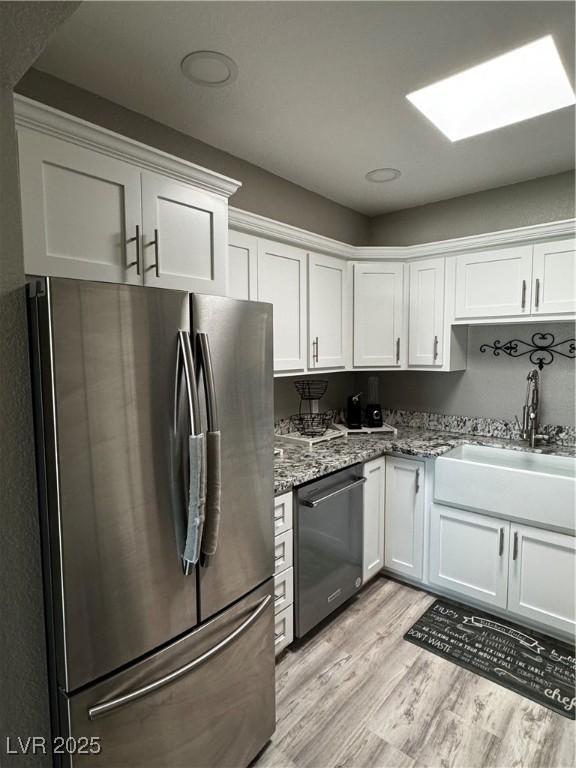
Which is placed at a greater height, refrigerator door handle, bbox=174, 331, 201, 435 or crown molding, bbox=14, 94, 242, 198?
crown molding, bbox=14, 94, 242, 198

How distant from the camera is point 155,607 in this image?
4.00 feet

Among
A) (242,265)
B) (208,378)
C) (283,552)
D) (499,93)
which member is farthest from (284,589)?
(499,93)

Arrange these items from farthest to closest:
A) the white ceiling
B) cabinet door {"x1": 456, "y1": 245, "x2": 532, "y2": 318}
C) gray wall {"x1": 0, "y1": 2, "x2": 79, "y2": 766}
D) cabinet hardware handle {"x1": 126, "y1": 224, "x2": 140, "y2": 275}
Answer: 1. cabinet door {"x1": 456, "y1": 245, "x2": 532, "y2": 318}
2. cabinet hardware handle {"x1": 126, "y1": 224, "x2": 140, "y2": 275}
3. the white ceiling
4. gray wall {"x1": 0, "y1": 2, "x2": 79, "y2": 766}

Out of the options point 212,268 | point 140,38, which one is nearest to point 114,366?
point 212,268

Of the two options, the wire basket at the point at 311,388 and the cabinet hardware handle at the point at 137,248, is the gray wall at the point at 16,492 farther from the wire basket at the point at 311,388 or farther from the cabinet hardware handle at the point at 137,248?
the wire basket at the point at 311,388

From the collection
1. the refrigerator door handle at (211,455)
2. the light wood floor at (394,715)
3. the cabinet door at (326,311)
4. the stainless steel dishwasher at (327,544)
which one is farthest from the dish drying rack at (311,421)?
the refrigerator door handle at (211,455)

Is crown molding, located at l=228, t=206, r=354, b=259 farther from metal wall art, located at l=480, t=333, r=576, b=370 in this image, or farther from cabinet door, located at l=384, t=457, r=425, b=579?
cabinet door, located at l=384, t=457, r=425, b=579

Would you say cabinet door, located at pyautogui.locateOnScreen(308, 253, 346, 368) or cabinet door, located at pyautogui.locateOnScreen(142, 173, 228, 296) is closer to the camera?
cabinet door, located at pyautogui.locateOnScreen(142, 173, 228, 296)

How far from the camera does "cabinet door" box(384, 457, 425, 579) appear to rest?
8.52 ft

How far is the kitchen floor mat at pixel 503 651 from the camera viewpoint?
6.22ft

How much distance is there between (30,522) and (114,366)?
1.43 ft

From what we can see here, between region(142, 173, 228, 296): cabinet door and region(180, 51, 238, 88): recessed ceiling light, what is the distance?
43 cm

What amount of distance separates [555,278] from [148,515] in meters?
2.51

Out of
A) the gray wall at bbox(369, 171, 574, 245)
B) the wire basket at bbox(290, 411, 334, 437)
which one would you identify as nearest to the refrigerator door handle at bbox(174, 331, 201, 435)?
the wire basket at bbox(290, 411, 334, 437)
